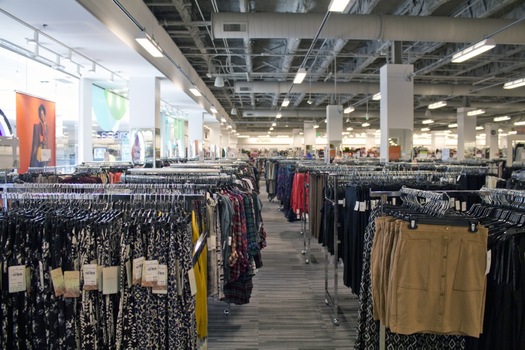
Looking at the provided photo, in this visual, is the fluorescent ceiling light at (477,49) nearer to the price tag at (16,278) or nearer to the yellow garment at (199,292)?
the yellow garment at (199,292)

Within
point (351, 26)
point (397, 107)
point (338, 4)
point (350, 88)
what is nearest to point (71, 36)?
point (338, 4)

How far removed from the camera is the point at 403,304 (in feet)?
8.06

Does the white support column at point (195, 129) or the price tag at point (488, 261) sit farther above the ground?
the white support column at point (195, 129)

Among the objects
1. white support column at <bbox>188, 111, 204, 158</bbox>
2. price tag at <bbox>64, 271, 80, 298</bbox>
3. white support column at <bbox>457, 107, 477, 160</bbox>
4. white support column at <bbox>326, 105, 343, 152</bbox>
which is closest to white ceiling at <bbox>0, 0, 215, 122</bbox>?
price tag at <bbox>64, 271, 80, 298</bbox>

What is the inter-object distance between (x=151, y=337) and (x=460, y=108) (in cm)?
2214

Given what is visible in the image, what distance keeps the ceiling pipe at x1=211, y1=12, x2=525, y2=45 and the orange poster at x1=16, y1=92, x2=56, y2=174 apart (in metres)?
3.98

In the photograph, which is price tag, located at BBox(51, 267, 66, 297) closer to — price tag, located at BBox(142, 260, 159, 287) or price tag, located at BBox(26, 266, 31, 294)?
price tag, located at BBox(26, 266, 31, 294)

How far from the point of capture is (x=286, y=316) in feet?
16.6

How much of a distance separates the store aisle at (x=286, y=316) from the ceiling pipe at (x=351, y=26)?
4.77 metres

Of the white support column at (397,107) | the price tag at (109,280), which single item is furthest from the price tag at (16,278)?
the white support column at (397,107)

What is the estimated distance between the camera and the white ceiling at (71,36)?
19.9 feet

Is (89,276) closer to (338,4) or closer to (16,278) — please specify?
(16,278)

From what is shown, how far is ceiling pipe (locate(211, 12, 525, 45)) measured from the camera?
870 centimetres

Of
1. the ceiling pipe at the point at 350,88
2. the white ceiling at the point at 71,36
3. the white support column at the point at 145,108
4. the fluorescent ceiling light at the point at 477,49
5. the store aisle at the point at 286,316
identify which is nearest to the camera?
the store aisle at the point at 286,316
